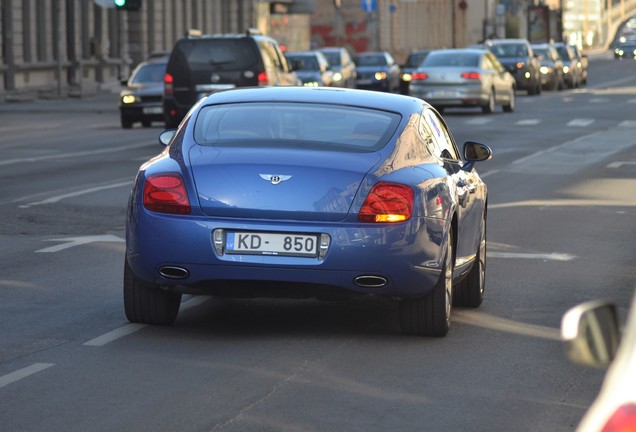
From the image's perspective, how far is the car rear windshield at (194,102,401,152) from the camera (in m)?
9.07

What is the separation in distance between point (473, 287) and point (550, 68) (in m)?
52.1

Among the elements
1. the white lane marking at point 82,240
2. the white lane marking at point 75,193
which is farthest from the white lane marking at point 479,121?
the white lane marking at point 82,240

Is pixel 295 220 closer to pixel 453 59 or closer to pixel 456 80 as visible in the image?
pixel 456 80

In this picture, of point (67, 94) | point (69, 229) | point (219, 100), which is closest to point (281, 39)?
point (67, 94)

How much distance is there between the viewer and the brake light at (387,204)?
A: 848 centimetres

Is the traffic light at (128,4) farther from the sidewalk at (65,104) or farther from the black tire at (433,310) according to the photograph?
the black tire at (433,310)

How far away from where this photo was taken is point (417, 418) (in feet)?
22.4

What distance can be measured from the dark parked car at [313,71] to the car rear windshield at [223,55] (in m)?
14.4

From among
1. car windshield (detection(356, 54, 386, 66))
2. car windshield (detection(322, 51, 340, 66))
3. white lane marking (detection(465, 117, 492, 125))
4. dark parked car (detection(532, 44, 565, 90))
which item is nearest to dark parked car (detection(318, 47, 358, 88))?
car windshield (detection(322, 51, 340, 66))

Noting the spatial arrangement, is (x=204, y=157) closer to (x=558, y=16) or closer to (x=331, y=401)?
(x=331, y=401)

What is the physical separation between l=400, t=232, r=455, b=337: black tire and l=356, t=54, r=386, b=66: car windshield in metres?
53.7

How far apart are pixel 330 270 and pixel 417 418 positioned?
1.67 m

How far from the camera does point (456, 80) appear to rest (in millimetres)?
40625

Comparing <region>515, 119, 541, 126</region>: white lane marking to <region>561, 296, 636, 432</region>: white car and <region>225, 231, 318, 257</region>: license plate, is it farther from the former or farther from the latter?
<region>561, 296, 636, 432</region>: white car
